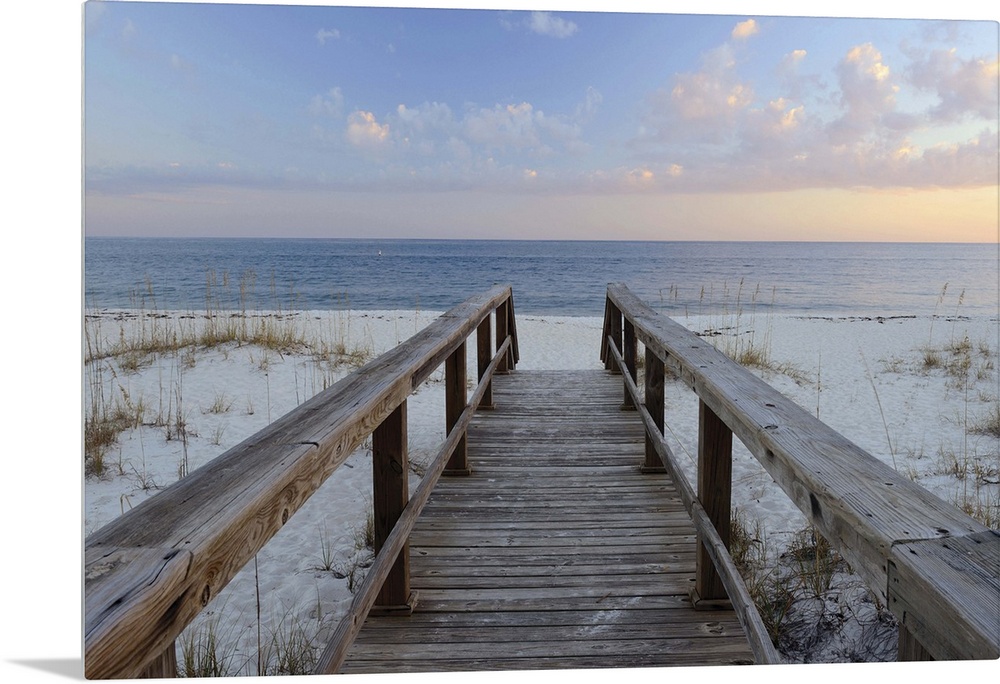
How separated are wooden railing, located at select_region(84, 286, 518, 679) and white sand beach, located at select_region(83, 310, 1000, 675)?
0.72 meters

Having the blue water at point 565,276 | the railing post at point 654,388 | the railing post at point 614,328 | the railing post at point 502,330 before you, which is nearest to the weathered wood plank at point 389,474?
the railing post at point 654,388

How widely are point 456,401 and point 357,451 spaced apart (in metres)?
1.58

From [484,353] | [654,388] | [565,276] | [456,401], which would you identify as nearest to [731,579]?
[654,388]

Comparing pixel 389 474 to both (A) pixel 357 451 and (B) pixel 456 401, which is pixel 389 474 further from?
(A) pixel 357 451

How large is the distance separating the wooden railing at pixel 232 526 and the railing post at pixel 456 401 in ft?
3.77

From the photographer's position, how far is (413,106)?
2972 centimetres

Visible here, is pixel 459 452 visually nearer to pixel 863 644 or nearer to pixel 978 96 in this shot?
pixel 863 644

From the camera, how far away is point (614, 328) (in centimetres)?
604

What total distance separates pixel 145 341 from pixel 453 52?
1800 cm

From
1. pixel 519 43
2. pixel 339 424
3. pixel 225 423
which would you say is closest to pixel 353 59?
pixel 519 43

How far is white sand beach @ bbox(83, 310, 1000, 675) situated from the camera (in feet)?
8.61

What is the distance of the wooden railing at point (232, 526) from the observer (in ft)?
2.42

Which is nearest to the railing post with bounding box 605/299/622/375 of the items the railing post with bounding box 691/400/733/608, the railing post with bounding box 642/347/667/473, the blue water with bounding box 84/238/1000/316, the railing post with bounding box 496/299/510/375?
the railing post with bounding box 496/299/510/375

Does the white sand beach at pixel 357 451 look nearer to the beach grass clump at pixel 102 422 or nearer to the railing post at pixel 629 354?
the beach grass clump at pixel 102 422
